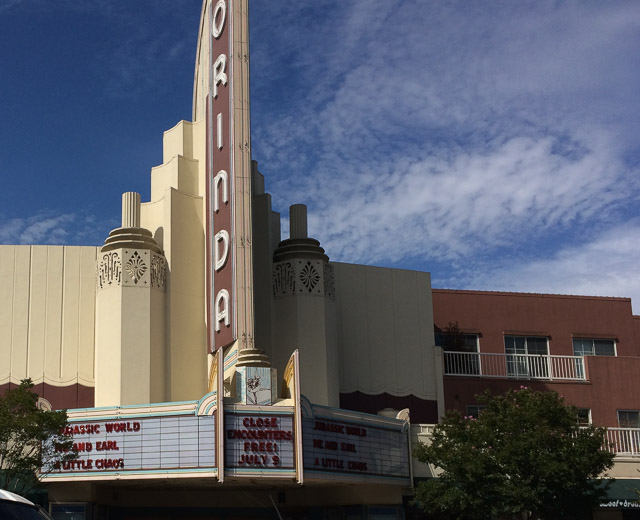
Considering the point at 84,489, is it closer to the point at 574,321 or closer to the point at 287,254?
the point at 287,254

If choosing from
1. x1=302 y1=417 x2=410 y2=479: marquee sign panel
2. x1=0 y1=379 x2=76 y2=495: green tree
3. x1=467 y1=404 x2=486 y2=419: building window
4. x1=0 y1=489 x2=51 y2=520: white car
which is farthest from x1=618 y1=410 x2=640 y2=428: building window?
x1=0 y1=489 x2=51 y2=520: white car

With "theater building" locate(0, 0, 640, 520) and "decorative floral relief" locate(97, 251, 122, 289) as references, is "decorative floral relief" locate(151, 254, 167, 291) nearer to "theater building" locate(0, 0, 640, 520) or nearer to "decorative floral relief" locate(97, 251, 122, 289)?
"theater building" locate(0, 0, 640, 520)

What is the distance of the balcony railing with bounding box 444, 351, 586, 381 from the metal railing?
2.50 m

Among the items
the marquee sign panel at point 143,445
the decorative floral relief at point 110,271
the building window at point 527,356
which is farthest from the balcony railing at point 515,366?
the marquee sign panel at point 143,445

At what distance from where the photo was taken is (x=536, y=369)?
32.9m

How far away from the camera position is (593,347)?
35.1 m

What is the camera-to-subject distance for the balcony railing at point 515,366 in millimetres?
31875

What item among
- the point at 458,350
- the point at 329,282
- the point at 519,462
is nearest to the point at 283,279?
the point at 329,282

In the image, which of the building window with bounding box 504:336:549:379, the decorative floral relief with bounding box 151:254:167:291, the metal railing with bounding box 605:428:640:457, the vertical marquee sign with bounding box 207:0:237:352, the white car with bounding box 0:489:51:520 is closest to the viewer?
the white car with bounding box 0:489:51:520

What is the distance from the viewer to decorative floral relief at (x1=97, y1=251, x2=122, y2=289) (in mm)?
25906

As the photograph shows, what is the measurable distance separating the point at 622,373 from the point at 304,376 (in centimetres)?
1194

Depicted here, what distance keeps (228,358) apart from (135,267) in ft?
14.0

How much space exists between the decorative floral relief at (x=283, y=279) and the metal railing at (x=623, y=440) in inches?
418

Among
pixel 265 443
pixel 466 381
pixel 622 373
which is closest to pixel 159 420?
pixel 265 443
